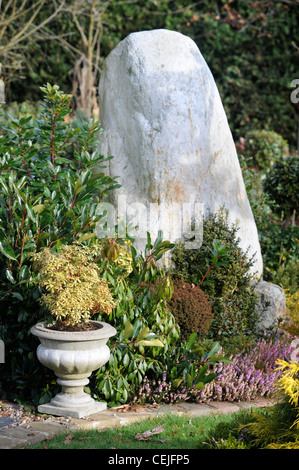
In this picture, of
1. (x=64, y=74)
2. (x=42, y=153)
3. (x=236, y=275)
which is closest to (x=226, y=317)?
(x=236, y=275)

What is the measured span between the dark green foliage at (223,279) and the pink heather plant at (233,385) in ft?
1.43

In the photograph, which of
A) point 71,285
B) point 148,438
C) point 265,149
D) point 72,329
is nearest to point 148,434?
point 148,438

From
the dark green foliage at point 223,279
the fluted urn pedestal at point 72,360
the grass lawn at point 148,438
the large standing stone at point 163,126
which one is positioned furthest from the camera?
the large standing stone at point 163,126

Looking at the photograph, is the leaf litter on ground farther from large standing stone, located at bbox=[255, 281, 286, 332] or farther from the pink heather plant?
large standing stone, located at bbox=[255, 281, 286, 332]

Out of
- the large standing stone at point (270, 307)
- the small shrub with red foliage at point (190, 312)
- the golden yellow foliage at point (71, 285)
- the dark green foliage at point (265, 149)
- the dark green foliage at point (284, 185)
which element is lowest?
the large standing stone at point (270, 307)

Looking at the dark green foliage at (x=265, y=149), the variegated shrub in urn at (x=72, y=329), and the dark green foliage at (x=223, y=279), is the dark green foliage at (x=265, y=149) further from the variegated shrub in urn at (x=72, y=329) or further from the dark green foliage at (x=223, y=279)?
the variegated shrub in urn at (x=72, y=329)

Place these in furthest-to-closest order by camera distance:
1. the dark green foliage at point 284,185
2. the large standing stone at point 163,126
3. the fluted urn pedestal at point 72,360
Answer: the dark green foliage at point 284,185 < the large standing stone at point 163,126 < the fluted urn pedestal at point 72,360

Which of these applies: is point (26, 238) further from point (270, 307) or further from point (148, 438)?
point (270, 307)

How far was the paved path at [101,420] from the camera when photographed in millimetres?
3893

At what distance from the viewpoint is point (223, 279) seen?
5.84m

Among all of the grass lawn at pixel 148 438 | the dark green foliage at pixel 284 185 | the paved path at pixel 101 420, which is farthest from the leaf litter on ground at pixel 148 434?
the dark green foliage at pixel 284 185

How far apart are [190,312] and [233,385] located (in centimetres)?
74

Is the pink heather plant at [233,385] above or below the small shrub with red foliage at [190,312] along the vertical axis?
below

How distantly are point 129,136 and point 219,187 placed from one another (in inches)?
47.0
